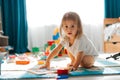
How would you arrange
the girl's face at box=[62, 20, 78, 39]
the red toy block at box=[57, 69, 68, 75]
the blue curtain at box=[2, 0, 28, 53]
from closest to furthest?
the red toy block at box=[57, 69, 68, 75], the girl's face at box=[62, 20, 78, 39], the blue curtain at box=[2, 0, 28, 53]

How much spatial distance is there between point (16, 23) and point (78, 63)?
6.91 ft

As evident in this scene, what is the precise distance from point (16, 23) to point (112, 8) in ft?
4.36

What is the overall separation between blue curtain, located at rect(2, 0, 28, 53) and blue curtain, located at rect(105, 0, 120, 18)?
44.2 inches

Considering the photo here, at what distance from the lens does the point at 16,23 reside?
3.19 m

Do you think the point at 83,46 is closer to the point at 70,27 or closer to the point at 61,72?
the point at 70,27


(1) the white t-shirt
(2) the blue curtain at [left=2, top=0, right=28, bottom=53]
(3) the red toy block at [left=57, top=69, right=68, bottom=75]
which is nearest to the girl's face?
(1) the white t-shirt

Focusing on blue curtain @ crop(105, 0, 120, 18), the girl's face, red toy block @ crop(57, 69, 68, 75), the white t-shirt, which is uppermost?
blue curtain @ crop(105, 0, 120, 18)

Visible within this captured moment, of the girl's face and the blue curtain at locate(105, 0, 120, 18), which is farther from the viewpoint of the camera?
the blue curtain at locate(105, 0, 120, 18)

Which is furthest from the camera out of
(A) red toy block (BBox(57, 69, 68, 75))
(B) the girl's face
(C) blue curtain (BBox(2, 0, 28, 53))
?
(C) blue curtain (BBox(2, 0, 28, 53))

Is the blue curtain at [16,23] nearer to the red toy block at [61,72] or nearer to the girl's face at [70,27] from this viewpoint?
the girl's face at [70,27]

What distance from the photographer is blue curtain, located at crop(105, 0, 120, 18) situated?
316 centimetres

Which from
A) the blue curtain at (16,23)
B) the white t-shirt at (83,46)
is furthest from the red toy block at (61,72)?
the blue curtain at (16,23)

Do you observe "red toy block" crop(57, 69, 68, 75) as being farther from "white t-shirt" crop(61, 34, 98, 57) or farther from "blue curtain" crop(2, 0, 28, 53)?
"blue curtain" crop(2, 0, 28, 53)

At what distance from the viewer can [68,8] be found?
3168 mm
